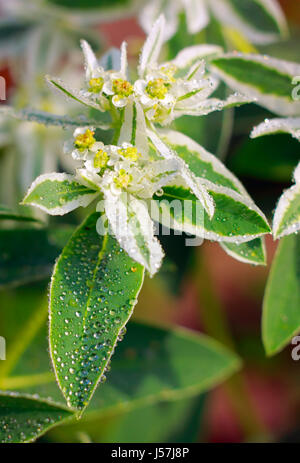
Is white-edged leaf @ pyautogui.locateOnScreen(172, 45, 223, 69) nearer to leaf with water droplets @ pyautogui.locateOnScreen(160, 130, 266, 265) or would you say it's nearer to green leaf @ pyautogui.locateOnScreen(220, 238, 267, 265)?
leaf with water droplets @ pyautogui.locateOnScreen(160, 130, 266, 265)

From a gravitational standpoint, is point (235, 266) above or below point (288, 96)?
below

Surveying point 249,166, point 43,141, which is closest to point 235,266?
point 249,166

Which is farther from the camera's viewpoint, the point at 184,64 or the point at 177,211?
the point at 184,64

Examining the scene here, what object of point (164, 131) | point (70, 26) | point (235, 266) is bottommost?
point (235, 266)

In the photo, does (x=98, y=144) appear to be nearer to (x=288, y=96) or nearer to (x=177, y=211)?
(x=177, y=211)

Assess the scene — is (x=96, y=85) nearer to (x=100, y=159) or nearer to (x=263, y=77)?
(x=100, y=159)
